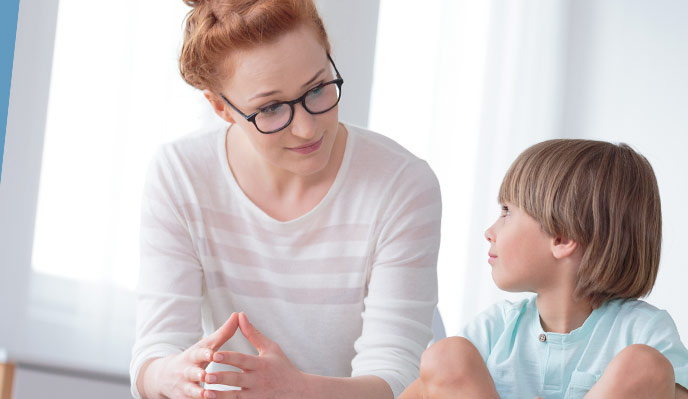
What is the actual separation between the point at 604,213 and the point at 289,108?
1.99 feet

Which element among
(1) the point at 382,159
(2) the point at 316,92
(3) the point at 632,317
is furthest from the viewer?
(1) the point at 382,159

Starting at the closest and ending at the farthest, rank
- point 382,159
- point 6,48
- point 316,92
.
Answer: point 316,92
point 382,159
point 6,48

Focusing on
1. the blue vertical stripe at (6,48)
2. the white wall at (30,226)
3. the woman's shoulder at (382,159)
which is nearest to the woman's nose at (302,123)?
the woman's shoulder at (382,159)

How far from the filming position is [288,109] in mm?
1520

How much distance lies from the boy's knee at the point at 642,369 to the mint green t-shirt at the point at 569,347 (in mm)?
168

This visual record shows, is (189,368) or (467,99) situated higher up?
(467,99)

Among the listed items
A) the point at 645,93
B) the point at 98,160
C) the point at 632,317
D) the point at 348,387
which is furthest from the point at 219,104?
the point at 645,93

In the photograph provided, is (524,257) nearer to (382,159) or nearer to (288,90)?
(382,159)

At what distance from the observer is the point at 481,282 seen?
4023 millimetres

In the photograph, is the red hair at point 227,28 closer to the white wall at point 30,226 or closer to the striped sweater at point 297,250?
the striped sweater at point 297,250

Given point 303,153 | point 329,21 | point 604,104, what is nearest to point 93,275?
point 329,21

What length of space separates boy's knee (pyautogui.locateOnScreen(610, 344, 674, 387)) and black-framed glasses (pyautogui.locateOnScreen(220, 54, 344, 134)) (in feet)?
2.24

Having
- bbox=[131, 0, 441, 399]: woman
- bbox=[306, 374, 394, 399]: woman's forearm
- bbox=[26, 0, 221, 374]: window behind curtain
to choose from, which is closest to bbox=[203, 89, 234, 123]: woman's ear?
bbox=[131, 0, 441, 399]: woman

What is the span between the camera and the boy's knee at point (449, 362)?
1.22m
